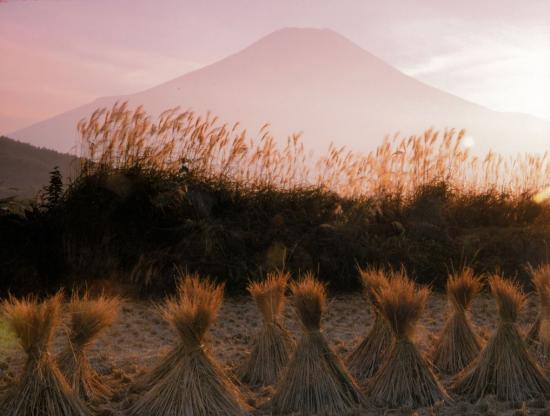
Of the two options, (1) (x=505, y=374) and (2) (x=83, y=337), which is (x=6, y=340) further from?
(1) (x=505, y=374)

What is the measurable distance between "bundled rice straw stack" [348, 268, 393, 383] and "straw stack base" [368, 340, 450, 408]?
0.49 m

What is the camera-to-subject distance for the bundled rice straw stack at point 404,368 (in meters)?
4.18

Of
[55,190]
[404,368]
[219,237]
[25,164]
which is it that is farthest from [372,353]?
[25,164]

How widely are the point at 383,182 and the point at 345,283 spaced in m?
1.81

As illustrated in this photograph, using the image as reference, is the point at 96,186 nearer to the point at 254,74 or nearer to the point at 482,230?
the point at 482,230

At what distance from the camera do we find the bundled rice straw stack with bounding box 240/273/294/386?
471 cm

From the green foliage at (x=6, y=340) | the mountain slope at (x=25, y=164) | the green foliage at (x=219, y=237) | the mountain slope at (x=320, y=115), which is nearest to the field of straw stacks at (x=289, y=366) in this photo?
the green foliage at (x=6, y=340)

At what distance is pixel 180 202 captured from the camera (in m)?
8.04

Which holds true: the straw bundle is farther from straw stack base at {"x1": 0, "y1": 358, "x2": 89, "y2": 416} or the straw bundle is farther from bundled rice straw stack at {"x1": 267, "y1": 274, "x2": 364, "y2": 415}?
bundled rice straw stack at {"x1": 267, "y1": 274, "x2": 364, "y2": 415}

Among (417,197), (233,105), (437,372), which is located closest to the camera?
(437,372)

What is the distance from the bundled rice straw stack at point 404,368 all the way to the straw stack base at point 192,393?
932mm

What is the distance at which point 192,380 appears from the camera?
3873 mm

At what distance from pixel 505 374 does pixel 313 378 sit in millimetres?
1310

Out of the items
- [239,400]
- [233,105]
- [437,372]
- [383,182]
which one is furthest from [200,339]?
[233,105]
